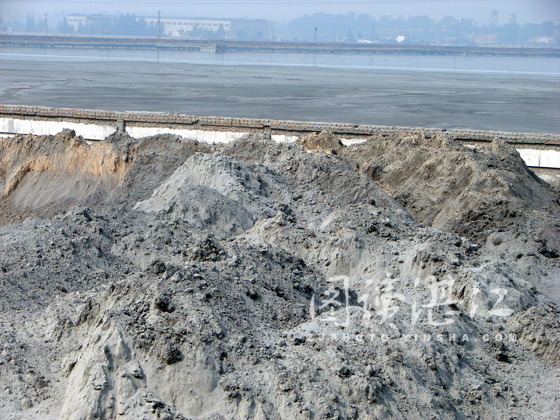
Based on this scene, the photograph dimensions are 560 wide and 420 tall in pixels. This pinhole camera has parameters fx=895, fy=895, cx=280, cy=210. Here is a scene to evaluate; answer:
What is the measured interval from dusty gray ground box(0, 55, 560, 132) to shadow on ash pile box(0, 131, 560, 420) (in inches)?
670

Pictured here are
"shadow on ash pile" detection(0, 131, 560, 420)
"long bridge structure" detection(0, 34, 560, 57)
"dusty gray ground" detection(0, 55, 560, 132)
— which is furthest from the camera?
"long bridge structure" detection(0, 34, 560, 57)

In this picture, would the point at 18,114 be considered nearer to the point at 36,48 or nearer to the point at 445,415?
the point at 445,415

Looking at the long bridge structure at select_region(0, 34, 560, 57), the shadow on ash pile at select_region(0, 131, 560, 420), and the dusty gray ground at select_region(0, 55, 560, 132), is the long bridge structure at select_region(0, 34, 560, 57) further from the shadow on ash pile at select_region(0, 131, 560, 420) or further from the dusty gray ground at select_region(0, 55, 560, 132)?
the shadow on ash pile at select_region(0, 131, 560, 420)

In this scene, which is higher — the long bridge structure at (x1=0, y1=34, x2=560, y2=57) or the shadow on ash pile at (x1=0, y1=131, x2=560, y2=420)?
the shadow on ash pile at (x1=0, y1=131, x2=560, y2=420)

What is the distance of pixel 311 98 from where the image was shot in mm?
44969

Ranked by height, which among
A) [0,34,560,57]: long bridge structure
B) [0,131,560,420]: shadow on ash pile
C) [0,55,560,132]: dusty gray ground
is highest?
[0,131,560,420]: shadow on ash pile

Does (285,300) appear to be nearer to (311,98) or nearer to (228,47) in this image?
(311,98)

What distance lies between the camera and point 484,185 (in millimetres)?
17359

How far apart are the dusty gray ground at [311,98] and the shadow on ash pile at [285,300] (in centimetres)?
1702

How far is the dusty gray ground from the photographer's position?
116 ft

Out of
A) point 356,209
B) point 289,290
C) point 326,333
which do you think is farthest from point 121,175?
point 326,333

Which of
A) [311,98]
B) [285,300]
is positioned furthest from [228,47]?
[285,300]

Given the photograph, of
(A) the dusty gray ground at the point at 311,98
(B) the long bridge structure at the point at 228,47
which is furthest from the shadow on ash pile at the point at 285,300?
(B) the long bridge structure at the point at 228,47

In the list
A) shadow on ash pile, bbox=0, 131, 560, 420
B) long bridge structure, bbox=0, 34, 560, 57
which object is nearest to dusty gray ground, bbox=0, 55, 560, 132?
shadow on ash pile, bbox=0, 131, 560, 420
